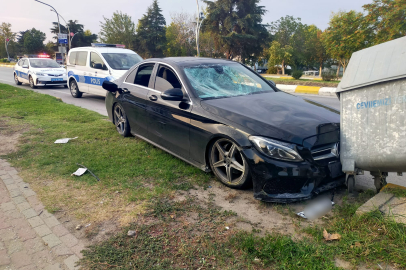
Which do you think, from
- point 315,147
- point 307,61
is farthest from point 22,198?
point 307,61

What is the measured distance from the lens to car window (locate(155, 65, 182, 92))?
14.9 ft

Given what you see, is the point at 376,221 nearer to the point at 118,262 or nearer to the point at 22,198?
the point at 118,262

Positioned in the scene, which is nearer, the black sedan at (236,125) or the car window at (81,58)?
the black sedan at (236,125)

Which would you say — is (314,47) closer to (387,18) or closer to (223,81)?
(387,18)

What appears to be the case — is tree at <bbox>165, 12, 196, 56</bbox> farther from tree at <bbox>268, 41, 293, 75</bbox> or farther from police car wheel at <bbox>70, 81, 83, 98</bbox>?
police car wheel at <bbox>70, 81, 83, 98</bbox>

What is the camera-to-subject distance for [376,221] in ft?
9.15

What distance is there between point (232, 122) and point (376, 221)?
64.7 inches

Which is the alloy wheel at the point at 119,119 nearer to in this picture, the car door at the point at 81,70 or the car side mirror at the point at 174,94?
the car side mirror at the point at 174,94

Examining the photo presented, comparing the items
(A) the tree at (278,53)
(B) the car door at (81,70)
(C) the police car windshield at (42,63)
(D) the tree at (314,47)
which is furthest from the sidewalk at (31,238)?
(D) the tree at (314,47)

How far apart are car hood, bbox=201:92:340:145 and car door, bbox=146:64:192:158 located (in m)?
0.40

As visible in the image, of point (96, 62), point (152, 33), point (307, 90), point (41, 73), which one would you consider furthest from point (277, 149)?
point (152, 33)

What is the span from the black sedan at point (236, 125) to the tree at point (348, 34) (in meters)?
19.4

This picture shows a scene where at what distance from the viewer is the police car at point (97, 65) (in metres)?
10.3

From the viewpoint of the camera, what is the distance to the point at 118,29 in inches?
2238
